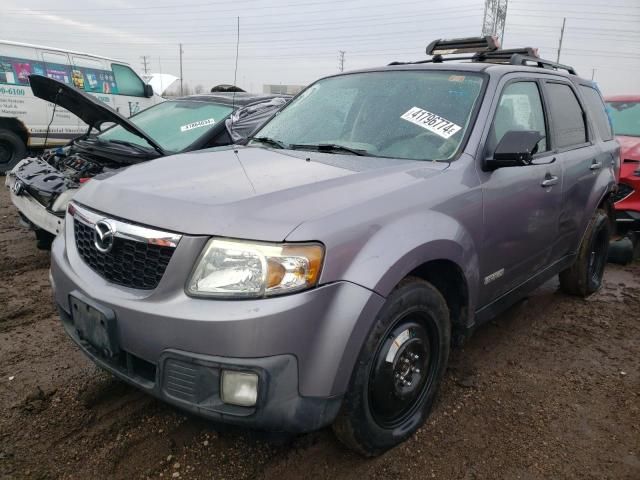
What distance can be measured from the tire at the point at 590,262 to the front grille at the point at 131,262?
11.2ft

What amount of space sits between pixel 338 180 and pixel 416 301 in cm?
63

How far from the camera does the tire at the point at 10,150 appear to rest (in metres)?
9.02

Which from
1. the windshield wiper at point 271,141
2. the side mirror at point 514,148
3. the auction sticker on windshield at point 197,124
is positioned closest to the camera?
the side mirror at point 514,148

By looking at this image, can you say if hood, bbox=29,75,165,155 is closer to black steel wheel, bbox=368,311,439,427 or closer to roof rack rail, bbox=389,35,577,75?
roof rack rail, bbox=389,35,577,75

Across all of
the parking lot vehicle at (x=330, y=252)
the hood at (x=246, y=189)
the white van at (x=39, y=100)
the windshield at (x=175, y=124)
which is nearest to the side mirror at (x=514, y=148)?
the parking lot vehicle at (x=330, y=252)

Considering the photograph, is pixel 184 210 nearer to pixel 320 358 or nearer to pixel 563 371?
pixel 320 358

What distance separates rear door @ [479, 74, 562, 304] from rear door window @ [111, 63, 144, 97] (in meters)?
9.34

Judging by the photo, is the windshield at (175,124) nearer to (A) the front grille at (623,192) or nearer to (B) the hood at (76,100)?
(B) the hood at (76,100)

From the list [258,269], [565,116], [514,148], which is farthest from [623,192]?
[258,269]

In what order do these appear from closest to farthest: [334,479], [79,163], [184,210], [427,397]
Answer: [184,210], [334,479], [427,397], [79,163]

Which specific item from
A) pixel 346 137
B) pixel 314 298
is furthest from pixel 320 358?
pixel 346 137

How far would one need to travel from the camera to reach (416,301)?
2.13m

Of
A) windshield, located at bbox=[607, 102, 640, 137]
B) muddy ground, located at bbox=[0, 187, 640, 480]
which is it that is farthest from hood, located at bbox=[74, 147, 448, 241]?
windshield, located at bbox=[607, 102, 640, 137]

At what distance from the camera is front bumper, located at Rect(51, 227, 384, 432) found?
1677 mm
